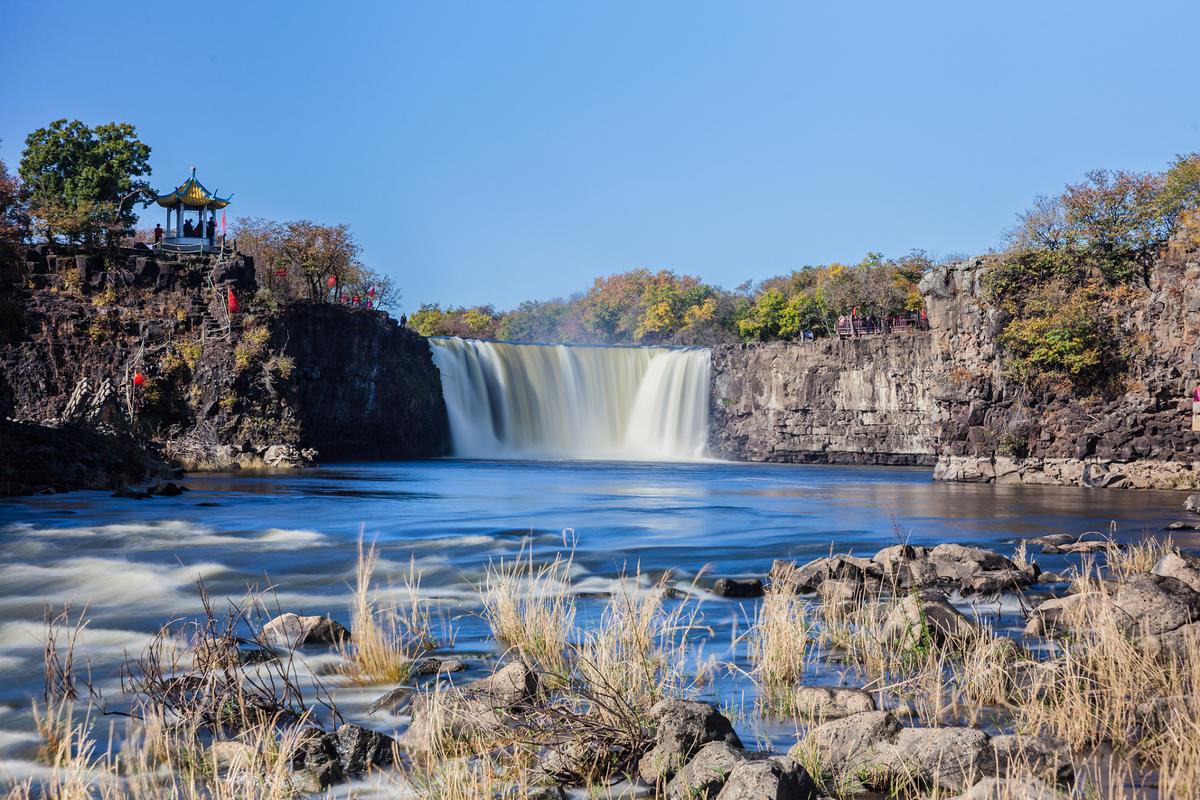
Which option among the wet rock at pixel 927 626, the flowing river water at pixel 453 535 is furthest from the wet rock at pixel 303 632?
the wet rock at pixel 927 626

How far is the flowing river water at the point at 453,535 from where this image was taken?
32.2 feet

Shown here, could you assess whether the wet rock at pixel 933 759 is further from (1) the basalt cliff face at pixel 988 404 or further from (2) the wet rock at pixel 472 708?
(1) the basalt cliff face at pixel 988 404

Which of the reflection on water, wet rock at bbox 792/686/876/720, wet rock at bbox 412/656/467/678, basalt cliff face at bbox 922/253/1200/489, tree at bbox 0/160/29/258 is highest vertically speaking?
tree at bbox 0/160/29/258

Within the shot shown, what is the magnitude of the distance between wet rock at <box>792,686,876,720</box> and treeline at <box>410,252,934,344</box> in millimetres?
69066

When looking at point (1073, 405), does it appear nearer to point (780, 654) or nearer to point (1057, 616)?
point (1057, 616)

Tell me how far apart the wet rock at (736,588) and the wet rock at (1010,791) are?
739 centimetres

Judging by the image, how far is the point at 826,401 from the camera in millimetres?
61656

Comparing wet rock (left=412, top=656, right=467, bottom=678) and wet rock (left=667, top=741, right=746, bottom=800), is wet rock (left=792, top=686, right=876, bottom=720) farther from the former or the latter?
wet rock (left=412, top=656, right=467, bottom=678)

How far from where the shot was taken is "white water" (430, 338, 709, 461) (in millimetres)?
62438

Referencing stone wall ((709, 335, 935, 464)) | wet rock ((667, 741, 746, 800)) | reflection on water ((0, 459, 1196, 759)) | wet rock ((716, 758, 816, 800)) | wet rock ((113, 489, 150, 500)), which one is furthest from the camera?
stone wall ((709, 335, 935, 464))

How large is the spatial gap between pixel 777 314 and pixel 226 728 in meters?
84.4

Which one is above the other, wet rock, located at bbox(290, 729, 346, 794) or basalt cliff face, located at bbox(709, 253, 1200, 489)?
basalt cliff face, located at bbox(709, 253, 1200, 489)

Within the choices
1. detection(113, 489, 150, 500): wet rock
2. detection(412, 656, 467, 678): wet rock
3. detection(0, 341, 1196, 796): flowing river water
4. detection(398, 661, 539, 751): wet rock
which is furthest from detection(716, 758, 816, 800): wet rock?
detection(113, 489, 150, 500): wet rock

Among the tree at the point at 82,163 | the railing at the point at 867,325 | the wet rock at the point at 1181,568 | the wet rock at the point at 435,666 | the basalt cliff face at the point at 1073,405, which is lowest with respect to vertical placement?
the wet rock at the point at 435,666
